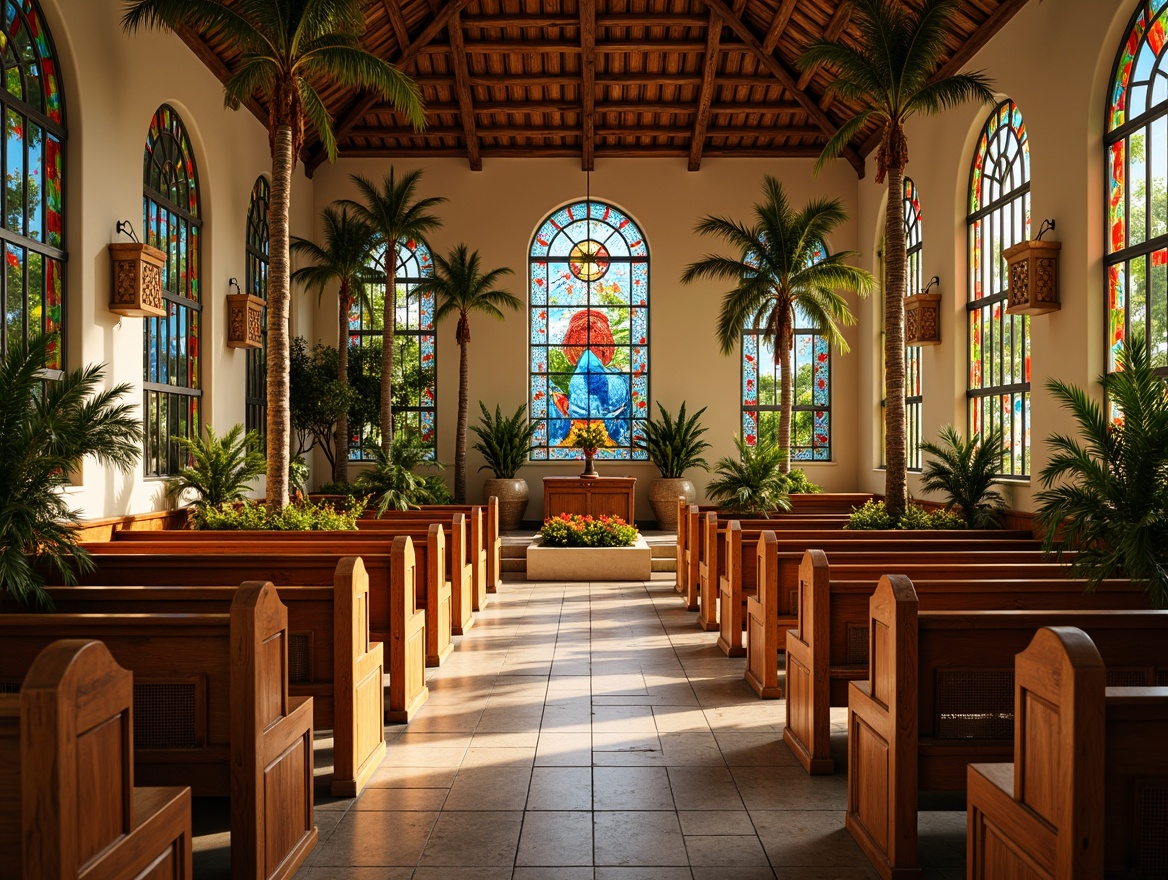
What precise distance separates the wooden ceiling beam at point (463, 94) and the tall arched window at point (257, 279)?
3.19 m

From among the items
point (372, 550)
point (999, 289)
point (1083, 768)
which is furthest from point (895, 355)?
point (1083, 768)

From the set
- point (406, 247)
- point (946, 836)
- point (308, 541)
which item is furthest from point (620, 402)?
point (946, 836)


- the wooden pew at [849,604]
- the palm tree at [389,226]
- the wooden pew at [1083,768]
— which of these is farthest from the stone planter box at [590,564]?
the wooden pew at [1083,768]

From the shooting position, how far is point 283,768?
350 centimetres

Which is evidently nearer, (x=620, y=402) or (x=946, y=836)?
(x=946, y=836)

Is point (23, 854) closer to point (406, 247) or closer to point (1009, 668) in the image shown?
point (1009, 668)

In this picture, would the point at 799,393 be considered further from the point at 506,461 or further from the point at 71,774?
the point at 71,774

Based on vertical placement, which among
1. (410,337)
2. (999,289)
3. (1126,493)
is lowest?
(1126,493)

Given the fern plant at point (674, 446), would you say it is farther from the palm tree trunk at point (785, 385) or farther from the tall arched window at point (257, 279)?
the tall arched window at point (257, 279)

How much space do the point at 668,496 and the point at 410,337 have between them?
202 inches

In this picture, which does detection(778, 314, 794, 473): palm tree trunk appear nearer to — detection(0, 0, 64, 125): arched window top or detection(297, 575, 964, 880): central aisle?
detection(297, 575, 964, 880): central aisle

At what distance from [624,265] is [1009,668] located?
13.8 m

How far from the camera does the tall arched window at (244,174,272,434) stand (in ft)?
43.1

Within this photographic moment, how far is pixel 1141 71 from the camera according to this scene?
8156 mm
